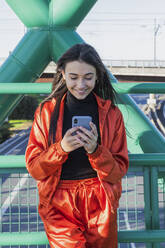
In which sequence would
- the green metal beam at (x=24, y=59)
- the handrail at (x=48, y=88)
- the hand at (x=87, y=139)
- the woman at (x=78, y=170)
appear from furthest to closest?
the green metal beam at (x=24, y=59) → the handrail at (x=48, y=88) → the woman at (x=78, y=170) → the hand at (x=87, y=139)

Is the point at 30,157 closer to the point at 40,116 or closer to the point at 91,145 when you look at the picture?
the point at 40,116

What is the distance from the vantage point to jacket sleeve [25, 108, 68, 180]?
178cm

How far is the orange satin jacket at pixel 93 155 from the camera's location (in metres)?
1.78

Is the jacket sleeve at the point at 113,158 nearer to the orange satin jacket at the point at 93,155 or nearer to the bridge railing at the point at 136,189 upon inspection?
the orange satin jacket at the point at 93,155

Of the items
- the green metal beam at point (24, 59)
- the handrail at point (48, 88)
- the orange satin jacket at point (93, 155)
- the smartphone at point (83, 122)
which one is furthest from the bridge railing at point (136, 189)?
the smartphone at point (83, 122)

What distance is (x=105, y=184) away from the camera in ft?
6.07

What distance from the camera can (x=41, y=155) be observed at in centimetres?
183

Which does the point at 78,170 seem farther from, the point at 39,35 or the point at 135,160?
the point at 39,35

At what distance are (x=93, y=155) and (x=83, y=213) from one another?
0.40 m

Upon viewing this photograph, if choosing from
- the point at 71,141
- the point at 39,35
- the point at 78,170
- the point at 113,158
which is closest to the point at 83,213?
the point at 78,170

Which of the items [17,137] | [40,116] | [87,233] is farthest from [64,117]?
[17,137]

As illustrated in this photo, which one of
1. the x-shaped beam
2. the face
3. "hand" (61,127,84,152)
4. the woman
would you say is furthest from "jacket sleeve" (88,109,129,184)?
the x-shaped beam

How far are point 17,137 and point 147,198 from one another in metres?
26.9

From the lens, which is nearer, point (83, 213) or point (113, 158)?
point (113, 158)
